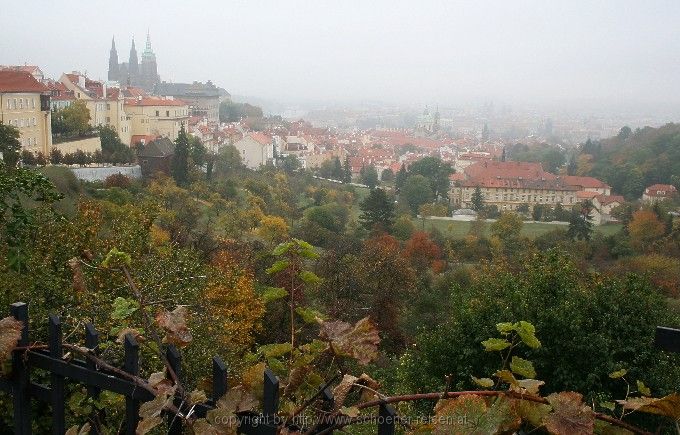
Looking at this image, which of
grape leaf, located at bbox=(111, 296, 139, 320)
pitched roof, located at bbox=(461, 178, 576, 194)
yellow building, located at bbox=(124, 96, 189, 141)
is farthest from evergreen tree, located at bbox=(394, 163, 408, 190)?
grape leaf, located at bbox=(111, 296, 139, 320)

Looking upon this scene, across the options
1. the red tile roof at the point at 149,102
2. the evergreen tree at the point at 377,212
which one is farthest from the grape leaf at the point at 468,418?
the red tile roof at the point at 149,102

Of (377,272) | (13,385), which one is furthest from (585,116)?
(13,385)

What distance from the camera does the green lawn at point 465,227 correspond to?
3684 cm

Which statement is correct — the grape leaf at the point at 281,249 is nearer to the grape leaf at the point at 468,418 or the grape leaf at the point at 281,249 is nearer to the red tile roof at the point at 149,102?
the grape leaf at the point at 468,418

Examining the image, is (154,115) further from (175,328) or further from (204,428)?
(204,428)

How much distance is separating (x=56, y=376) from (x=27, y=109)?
85.3ft

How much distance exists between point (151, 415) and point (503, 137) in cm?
15251

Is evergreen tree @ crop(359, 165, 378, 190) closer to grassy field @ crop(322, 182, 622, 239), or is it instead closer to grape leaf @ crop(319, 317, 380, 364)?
grassy field @ crop(322, 182, 622, 239)

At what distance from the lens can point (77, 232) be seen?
736 cm

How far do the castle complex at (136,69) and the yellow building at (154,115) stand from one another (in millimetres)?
46565

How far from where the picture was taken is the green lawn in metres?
36.8

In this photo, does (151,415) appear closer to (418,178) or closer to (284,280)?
(284,280)

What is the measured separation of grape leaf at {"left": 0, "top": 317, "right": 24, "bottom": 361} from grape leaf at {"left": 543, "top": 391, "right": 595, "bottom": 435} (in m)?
1.24

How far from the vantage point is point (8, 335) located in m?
1.56
